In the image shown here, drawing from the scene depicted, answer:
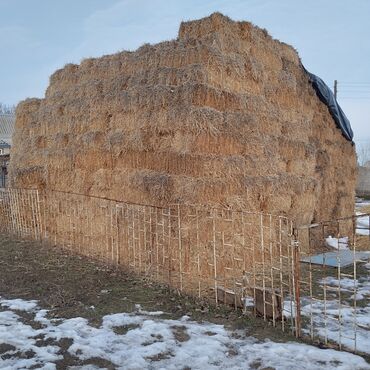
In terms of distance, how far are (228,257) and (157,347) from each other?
3135 millimetres

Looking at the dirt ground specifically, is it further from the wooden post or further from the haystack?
the haystack

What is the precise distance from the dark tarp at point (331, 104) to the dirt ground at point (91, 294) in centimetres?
763

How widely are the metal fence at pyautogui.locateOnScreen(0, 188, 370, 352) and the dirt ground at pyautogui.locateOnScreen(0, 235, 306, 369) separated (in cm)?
27

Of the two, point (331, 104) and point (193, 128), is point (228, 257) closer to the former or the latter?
point (193, 128)

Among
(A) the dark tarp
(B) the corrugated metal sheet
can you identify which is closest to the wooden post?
(A) the dark tarp

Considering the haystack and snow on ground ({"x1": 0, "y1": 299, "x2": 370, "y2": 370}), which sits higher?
the haystack

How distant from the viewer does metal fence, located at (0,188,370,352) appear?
543cm

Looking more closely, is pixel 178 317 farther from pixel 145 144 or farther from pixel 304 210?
pixel 304 210

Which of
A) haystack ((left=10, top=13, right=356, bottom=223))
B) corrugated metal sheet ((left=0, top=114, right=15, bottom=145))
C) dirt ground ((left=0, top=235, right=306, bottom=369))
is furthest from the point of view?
corrugated metal sheet ((left=0, top=114, right=15, bottom=145))

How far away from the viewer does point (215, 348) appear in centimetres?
477

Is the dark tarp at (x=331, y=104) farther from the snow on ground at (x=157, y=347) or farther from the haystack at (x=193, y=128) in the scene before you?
the snow on ground at (x=157, y=347)

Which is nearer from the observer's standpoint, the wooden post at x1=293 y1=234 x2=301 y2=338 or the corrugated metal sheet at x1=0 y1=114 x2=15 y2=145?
the wooden post at x1=293 y1=234 x2=301 y2=338

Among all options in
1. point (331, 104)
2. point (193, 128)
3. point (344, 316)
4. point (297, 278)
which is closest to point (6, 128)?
point (331, 104)

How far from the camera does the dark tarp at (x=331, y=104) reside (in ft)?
40.0
